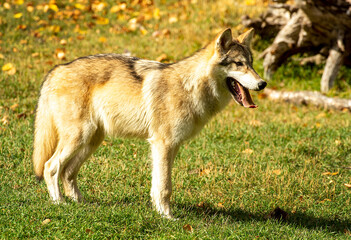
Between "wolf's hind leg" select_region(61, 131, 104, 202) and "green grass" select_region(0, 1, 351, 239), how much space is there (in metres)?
0.19

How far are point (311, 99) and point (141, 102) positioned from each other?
19.2ft

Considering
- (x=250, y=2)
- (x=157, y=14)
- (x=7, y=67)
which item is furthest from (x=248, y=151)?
(x=250, y=2)

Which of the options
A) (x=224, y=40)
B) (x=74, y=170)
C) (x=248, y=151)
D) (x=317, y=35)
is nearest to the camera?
(x=224, y=40)

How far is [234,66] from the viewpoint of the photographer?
15.9ft

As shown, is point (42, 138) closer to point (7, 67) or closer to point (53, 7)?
point (7, 67)

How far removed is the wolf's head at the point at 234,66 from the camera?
4777 mm

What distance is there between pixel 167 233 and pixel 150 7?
1174 centimetres

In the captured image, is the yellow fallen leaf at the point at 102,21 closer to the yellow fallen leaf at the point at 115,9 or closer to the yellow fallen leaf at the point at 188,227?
the yellow fallen leaf at the point at 115,9

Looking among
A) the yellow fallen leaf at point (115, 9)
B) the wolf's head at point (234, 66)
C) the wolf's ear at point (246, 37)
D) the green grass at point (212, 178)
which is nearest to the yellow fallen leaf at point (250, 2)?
the green grass at point (212, 178)

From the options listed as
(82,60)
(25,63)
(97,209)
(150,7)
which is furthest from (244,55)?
(150,7)

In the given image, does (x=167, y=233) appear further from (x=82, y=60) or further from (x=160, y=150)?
(x=82, y=60)

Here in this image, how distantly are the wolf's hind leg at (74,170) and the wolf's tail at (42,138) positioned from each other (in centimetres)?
27

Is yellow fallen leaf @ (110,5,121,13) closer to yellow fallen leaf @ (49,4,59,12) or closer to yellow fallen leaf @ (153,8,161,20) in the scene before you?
yellow fallen leaf @ (153,8,161,20)

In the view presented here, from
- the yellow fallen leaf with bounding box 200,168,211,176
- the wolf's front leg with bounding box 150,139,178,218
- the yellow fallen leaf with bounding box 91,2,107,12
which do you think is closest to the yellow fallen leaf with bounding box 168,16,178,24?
the yellow fallen leaf with bounding box 91,2,107,12
